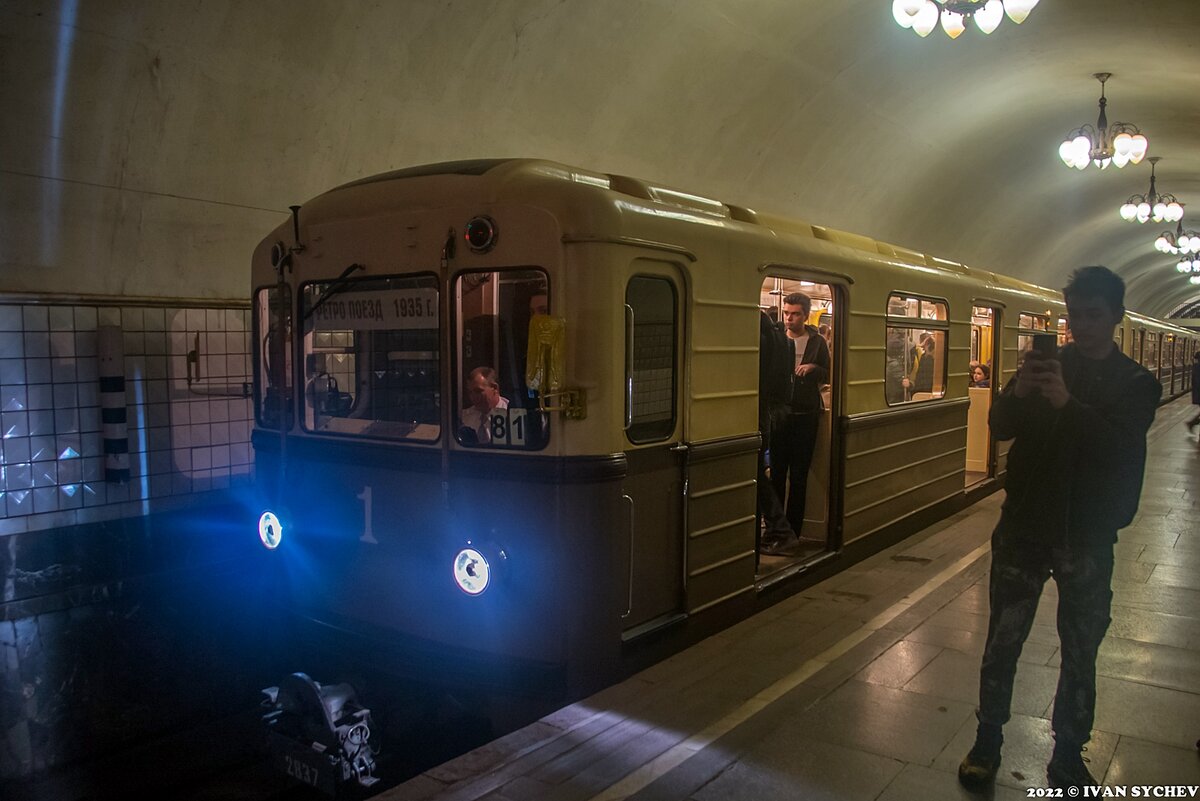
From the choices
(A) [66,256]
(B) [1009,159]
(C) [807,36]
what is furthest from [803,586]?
(B) [1009,159]

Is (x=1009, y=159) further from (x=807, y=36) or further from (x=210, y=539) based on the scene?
A: (x=210, y=539)

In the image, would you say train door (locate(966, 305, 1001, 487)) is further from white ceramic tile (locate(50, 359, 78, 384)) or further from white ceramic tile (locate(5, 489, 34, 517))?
white ceramic tile (locate(5, 489, 34, 517))

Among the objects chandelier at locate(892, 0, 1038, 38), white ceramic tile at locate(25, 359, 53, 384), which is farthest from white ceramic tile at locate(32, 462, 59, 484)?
chandelier at locate(892, 0, 1038, 38)

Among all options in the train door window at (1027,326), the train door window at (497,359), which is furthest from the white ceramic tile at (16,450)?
the train door window at (1027,326)

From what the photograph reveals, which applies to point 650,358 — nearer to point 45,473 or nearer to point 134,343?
point 134,343

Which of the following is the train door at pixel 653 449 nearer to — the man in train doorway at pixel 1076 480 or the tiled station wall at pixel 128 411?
the man in train doorway at pixel 1076 480

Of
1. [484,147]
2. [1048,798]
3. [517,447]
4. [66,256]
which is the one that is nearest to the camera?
[1048,798]

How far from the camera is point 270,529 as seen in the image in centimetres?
486

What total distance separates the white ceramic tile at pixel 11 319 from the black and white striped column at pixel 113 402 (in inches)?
18.5

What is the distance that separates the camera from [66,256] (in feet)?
20.2

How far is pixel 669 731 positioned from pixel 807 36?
845 centimetres

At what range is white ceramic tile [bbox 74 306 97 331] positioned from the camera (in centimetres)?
622

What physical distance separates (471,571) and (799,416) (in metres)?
3.36

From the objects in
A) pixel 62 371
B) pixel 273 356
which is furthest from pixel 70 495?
pixel 273 356
